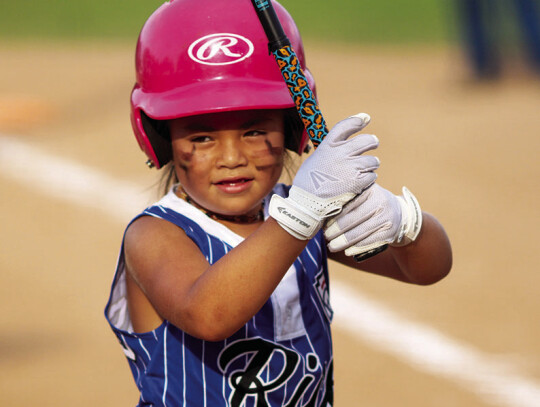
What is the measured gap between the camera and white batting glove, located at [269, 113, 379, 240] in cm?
204

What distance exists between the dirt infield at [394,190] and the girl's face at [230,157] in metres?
2.03

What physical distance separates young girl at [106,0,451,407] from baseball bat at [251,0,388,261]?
212 millimetres

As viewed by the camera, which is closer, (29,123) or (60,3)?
(29,123)

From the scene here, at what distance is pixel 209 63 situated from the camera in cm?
249

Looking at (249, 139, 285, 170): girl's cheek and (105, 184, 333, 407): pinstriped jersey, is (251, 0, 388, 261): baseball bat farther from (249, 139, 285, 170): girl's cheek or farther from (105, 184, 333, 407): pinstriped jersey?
(105, 184, 333, 407): pinstriped jersey

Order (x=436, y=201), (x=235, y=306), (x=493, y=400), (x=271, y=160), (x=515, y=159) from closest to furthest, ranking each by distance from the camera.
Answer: (x=235, y=306), (x=271, y=160), (x=493, y=400), (x=436, y=201), (x=515, y=159)

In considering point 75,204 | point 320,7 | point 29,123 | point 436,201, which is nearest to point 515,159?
point 436,201

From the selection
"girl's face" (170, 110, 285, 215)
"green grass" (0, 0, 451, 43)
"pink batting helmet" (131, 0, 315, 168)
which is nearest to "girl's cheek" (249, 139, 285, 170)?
"girl's face" (170, 110, 285, 215)

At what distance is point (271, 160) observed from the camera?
2.50 metres

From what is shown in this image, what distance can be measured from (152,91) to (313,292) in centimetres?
79

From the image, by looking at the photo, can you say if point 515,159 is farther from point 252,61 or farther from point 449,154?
point 252,61

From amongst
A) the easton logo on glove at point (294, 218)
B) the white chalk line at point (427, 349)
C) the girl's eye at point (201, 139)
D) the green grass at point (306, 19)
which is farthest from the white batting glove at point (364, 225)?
the green grass at point (306, 19)

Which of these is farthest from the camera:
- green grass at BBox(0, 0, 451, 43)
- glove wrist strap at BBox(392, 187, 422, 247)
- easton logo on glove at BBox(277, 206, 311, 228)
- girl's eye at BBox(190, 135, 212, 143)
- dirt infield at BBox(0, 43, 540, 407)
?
green grass at BBox(0, 0, 451, 43)

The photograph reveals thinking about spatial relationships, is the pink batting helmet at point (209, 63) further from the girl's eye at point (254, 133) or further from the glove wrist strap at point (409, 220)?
the glove wrist strap at point (409, 220)
